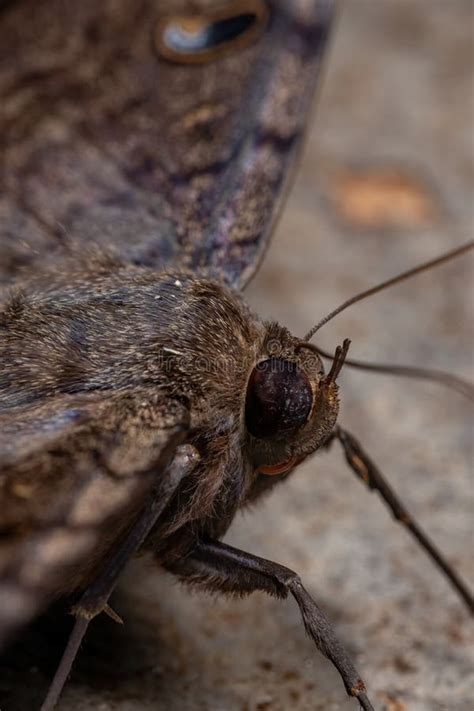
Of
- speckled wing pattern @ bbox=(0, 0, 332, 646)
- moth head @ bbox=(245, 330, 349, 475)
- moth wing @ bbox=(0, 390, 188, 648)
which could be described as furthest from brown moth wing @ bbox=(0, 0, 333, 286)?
moth wing @ bbox=(0, 390, 188, 648)

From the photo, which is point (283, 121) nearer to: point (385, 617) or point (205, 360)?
point (205, 360)

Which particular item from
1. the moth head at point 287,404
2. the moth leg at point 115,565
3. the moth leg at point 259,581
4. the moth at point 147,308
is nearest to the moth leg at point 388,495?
the moth at point 147,308

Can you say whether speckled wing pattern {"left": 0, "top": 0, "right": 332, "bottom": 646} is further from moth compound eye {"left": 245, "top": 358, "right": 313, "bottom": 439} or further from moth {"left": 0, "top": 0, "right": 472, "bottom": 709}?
moth compound eye {"left": 245, "top": 358, "right": 313, "bottom": 439}

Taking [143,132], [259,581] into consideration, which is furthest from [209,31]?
[259,581]

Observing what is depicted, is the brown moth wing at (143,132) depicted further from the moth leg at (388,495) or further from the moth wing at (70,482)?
the moth wing at (70,482)

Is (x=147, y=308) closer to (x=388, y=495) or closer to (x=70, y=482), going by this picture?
(x=70, y=482)

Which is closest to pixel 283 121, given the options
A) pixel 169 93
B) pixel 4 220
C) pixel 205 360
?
pixel 169 93

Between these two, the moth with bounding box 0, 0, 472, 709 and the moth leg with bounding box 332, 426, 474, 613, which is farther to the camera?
the moth leg with bounding box 332, 426, 474, 613
